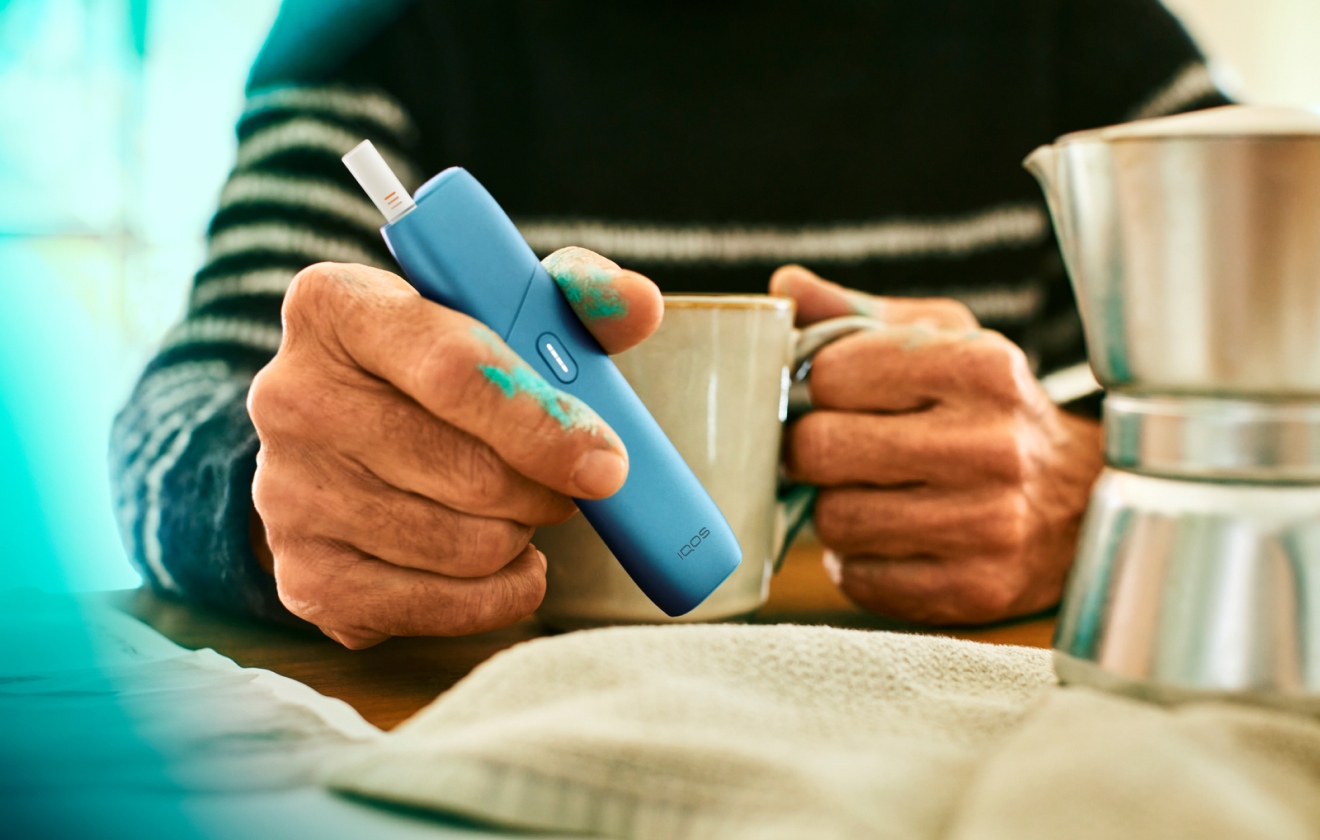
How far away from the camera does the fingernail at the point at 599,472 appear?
0.29 meters

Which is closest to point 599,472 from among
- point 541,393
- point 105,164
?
point 541,393

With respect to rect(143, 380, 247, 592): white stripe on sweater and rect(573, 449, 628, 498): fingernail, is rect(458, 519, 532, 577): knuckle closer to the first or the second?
rect(573, 449, 628, 498): fingernail

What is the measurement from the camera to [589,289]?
294 mm

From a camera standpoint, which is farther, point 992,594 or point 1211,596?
point 992,594

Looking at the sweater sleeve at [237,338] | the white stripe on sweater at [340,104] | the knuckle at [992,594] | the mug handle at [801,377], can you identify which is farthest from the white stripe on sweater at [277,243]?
the knuckle at [992,594]

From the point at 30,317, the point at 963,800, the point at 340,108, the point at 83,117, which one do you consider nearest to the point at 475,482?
the point at 963,800

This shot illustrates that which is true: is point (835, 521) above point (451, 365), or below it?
below

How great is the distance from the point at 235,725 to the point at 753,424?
0.21 metres

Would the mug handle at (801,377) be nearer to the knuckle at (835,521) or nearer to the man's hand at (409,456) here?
the knuckle at (835,521)

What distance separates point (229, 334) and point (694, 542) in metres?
0.41

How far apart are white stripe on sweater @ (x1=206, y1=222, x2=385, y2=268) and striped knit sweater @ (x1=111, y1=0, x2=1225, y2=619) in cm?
5

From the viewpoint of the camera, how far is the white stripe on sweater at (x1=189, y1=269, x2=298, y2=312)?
24.3 inches

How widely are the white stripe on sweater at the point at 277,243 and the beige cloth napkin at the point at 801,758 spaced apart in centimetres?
51

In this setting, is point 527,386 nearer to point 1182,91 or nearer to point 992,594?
point 992,594
